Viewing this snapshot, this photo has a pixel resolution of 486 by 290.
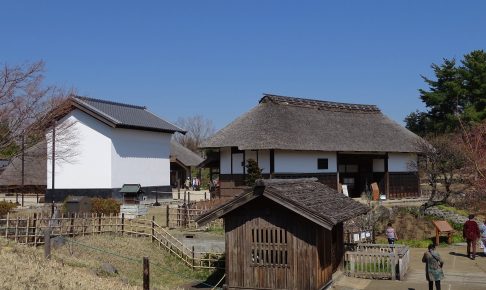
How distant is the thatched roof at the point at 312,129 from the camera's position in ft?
104

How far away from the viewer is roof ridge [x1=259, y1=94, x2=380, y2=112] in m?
35.7

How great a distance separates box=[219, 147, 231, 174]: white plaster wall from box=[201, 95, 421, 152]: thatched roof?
2.41 feet

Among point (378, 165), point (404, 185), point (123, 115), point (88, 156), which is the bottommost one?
point (404, 185)

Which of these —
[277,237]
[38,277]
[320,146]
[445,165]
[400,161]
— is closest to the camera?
[38,277]

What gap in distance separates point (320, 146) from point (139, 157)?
1164cm

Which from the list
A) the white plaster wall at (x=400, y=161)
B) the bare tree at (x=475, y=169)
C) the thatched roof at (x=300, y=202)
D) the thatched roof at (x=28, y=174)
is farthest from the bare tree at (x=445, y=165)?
the thatched roof at (x=28, y=174)

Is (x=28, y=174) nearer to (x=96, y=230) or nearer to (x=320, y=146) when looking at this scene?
(x=96, y=230)

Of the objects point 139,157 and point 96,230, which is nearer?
point 96,230

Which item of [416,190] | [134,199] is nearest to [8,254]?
[134,199]

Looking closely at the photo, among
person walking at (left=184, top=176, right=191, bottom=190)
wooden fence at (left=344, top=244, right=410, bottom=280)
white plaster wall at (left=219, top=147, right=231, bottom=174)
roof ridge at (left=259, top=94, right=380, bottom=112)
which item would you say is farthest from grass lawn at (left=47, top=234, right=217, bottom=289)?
person walking at (left=184, top=176, right=191, bottom=190)

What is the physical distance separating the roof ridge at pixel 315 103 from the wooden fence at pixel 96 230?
14.6 metres

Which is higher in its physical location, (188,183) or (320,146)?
(320,146)

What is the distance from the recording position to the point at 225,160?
33.2 m

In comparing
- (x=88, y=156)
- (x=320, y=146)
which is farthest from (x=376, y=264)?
(x=88, y=156)
